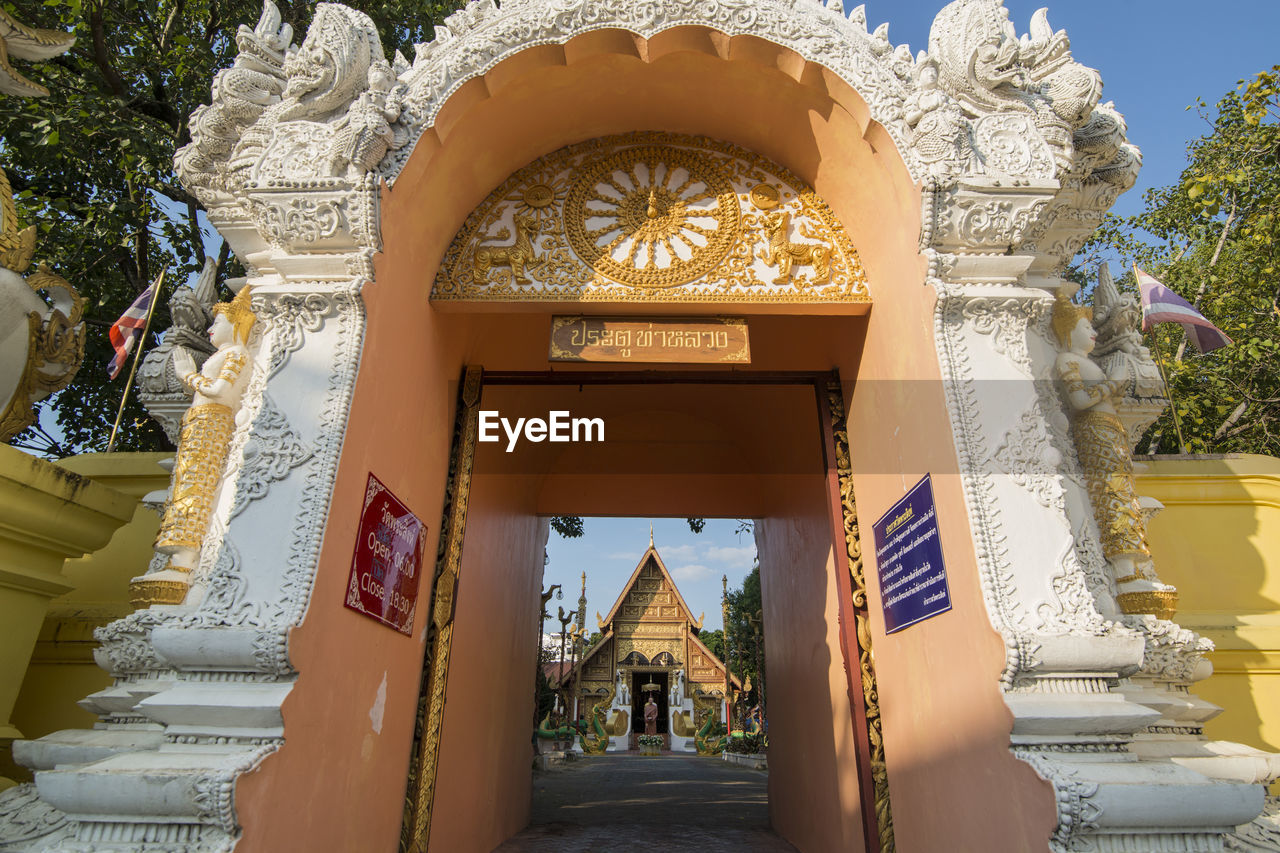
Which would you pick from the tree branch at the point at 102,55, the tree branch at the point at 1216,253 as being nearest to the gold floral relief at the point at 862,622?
the tree branch at the point at 1216,253

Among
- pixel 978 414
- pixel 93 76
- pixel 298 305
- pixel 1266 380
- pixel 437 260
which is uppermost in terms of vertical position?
pixel 93 76

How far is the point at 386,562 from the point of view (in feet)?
12.0

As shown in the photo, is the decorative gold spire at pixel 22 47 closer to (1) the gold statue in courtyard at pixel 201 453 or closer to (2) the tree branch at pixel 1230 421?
(1) the gold statue in courtyard at pixel 201 453


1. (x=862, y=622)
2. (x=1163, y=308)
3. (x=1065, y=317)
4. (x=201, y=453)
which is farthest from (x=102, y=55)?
(x=1163, y=308)

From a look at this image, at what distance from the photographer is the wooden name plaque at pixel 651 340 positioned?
4.33 meters

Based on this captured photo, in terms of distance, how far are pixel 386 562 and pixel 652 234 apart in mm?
2555

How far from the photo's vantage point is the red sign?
337cm

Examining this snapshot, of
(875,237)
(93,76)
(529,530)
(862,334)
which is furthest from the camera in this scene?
(93,76)

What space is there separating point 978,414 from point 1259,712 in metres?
3.13

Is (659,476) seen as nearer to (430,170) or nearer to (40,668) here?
(430,170)

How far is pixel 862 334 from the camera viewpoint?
4.52m

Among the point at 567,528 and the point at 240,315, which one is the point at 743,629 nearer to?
the point at 567,528

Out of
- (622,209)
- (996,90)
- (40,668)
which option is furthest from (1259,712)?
(40,668)

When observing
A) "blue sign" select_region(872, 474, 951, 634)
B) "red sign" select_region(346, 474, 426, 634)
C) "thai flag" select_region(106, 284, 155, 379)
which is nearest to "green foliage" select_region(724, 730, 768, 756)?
"blue sign" select_region(872, 474, 951, 634)
